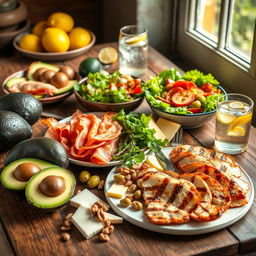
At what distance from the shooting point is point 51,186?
1.18 meters

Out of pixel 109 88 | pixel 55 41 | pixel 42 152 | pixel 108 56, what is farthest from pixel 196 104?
pixel 55 41

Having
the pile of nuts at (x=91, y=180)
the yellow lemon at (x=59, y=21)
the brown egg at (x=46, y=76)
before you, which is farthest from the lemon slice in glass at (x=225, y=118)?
the yellow lemon at (x=59, y=21)

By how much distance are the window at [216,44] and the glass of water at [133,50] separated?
31 cm

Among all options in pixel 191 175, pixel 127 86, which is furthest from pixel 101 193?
pixel 127 86

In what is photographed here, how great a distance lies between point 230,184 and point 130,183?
29 centimetres

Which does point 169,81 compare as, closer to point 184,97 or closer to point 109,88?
point 184,97

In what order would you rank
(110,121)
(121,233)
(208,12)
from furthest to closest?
(208,12) → (110,121) → (121,233)

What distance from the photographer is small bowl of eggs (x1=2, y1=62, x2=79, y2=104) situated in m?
1.79

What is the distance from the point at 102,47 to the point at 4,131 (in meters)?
1.01

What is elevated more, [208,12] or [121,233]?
[208,12]

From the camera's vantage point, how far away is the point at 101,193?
1301 mm

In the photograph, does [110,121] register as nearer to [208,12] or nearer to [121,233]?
[121,233]

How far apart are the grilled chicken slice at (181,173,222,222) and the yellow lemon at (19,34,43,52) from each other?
1252mm

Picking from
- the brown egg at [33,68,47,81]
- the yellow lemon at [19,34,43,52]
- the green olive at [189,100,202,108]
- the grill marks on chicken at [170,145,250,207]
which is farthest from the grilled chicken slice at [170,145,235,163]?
the yellow lemon at [19,34,43,52]
